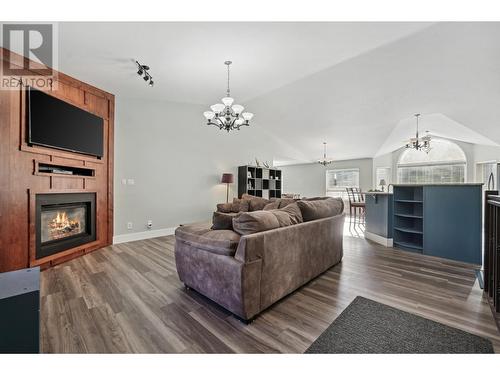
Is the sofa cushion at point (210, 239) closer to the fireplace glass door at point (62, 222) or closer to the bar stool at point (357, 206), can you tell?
the fireplace glass door at point (62, 222)

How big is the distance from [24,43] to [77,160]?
1477 mm

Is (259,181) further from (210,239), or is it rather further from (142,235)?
(210,239)

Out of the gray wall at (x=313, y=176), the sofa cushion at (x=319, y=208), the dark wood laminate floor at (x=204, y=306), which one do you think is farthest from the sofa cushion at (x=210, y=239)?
the gray wall at (x=313, y=176)

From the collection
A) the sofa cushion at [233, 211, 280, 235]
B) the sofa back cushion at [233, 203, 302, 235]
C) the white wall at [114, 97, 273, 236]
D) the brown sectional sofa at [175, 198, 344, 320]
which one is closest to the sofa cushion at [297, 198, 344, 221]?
the brown sectional sofa at [175, 198, 344, 320]

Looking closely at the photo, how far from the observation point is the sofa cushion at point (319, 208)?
2.52 meters

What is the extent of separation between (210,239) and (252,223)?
40 centimetres

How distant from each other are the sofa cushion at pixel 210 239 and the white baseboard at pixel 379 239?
3.31m

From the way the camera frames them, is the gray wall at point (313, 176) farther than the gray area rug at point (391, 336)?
Yes

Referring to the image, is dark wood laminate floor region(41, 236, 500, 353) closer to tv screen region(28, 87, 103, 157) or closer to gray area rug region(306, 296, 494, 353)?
gray area rug region(306, 296, 494, 353)

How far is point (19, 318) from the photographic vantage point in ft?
3.80

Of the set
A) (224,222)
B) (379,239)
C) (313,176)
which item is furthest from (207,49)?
(313,176)

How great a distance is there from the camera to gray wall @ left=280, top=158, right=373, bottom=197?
8891 mm

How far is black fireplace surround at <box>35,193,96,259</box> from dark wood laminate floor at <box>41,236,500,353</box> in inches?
11.8

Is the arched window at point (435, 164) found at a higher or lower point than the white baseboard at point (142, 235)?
higher
